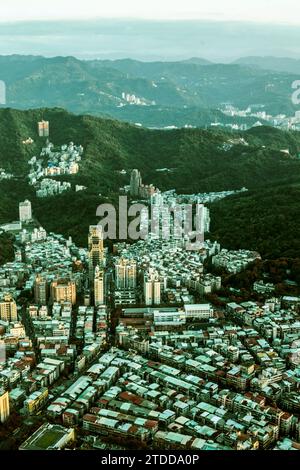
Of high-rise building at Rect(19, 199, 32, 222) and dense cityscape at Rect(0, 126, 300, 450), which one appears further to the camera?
high-rise building at Rect(19, 199, 32, 222)

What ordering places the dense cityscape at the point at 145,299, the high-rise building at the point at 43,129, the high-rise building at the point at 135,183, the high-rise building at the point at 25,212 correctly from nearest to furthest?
the dense cityscape at the point at 145,299
the high-rise building at the point at 25,212
the high-rise building at the point at 135,183
the high-rise building at the point at 43,129

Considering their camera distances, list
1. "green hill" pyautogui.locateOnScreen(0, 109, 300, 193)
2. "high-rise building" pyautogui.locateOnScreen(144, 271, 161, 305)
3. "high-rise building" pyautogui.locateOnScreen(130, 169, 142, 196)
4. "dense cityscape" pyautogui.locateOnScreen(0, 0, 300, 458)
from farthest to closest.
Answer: "green hill" pyautogui.locateOnScreen(0, 109, 300, 193)
"high-rise building" pyautogui.locateOnScreen(130, 169, 142, 196)
"high-rise building" pyautogui.locateOnScreen(144, 271, 161, 305)
"dense cityscape" pyautogui.locateOnScreen(0, 0, 300, 458)

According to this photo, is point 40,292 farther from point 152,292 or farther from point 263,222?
point 263,222

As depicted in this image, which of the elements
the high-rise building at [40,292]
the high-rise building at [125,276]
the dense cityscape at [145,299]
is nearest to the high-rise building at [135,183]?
the dense cityscape at [145,299]

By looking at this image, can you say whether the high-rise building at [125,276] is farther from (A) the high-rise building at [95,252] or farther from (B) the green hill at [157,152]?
(B) the green hill at [157,152]

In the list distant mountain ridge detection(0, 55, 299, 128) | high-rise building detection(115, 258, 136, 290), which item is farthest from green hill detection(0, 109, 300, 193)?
distant mountain ridge detection(0, 55, 299, 128)

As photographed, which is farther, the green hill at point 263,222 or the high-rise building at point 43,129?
the high-rise building at point 43,129

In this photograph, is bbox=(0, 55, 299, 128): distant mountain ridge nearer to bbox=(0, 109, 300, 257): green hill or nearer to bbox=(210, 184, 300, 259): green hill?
bbox=(0, 109, 300, 257): green hill

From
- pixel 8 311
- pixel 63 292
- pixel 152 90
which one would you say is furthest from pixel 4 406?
pixel 152 90

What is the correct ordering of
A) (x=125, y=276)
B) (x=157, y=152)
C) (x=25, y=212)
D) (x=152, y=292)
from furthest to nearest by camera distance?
(x=157, y=152), (x=25, y=212), (x=125, y=276), (x=152, y=292)

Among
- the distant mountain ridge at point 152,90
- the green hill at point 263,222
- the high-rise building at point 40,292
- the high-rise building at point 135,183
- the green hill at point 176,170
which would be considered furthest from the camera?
the distant mountain ridge at point 152,90

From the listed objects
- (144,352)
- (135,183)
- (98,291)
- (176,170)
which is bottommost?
(144,352)
